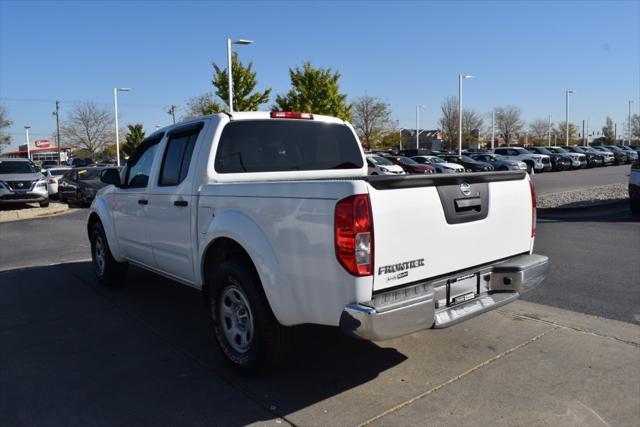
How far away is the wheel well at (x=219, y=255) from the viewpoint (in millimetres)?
3875

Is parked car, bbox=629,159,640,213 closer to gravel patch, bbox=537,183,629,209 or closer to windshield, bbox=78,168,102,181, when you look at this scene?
gravel patch, bbox=537,183,629,209

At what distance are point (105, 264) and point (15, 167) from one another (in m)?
14.7

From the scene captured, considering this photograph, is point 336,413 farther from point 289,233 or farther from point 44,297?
point 44,297

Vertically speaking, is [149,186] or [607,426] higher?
[149,186]

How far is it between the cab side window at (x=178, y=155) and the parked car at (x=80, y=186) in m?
15.1

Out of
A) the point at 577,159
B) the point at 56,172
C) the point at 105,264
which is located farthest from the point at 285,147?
the point at 577,159

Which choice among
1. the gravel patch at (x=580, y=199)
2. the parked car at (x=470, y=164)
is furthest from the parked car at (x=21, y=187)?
the parked car at (x=470, y=164)

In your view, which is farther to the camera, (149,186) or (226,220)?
(149,186)

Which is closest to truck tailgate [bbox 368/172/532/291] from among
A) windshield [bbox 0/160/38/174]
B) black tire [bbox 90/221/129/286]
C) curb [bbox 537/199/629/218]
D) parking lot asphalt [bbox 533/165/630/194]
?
black tire [bbox 90/221/129/286]

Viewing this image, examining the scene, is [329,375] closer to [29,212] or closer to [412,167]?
[29,212]

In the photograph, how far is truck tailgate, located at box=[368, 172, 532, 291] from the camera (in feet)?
10.0

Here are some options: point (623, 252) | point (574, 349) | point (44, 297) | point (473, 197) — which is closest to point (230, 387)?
point (473, 197)

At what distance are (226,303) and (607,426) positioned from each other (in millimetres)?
2655

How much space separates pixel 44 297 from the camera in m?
6.23
